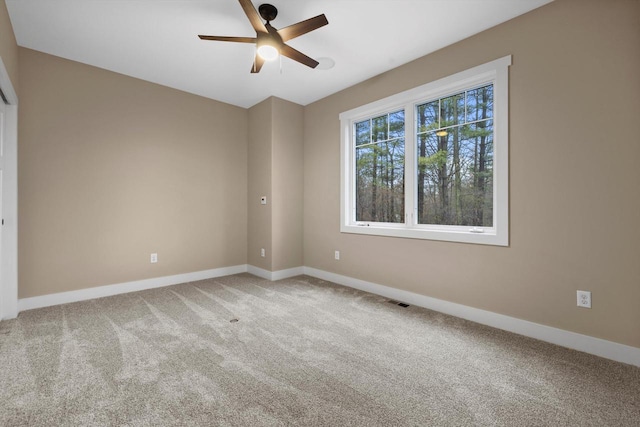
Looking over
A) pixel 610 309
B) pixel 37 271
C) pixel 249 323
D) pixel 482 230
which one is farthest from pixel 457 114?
pixel 37 271

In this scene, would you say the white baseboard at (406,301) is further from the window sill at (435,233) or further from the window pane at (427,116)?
the window pane at (427,116)

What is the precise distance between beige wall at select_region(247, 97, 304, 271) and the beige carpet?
5.14 ft

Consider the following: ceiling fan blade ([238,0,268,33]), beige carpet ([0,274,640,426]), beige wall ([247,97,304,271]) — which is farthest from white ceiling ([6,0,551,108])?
beige carpet ([0,274,640,426])

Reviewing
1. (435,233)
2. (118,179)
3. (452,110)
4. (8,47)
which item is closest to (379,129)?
(452,110)

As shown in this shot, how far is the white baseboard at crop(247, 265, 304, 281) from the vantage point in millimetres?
4434

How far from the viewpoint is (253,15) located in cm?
218

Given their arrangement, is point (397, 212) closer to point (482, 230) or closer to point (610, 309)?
point (482, 230)

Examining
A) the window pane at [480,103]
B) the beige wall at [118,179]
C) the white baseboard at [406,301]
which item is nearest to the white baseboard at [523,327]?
the white baseboard at [406,301]

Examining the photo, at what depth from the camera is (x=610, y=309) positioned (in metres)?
2.16

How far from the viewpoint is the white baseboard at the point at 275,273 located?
4.43m

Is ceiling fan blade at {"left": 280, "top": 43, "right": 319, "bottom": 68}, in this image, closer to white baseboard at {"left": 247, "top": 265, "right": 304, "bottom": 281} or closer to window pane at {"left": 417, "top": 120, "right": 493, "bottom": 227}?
window pane at {"left": 417, "top": 120, "right": 493, "bottom": 227}

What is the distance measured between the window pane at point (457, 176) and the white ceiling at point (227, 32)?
970mm

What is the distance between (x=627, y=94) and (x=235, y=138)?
14.8ft

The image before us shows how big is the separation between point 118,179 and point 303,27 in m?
2.99
